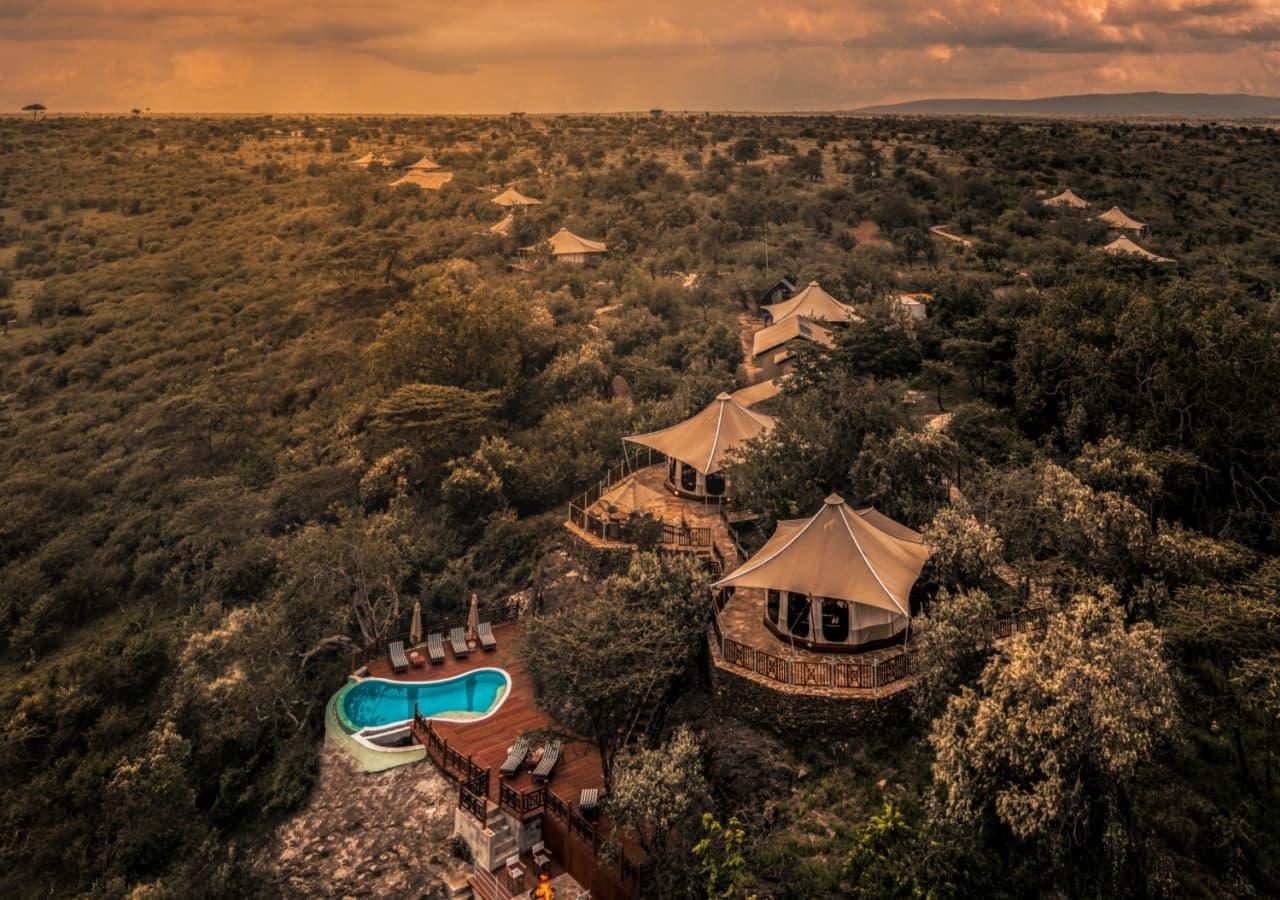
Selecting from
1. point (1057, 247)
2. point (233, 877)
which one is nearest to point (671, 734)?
point (233, 877)

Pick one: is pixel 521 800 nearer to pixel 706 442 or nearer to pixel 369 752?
pixel 369 752

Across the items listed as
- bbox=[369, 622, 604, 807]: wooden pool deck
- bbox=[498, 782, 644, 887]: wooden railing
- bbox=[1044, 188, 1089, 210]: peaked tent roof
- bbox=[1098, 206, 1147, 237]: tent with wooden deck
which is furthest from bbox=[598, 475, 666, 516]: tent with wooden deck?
bbox=[1044, 188, 1089, 210]: peaked tent roof

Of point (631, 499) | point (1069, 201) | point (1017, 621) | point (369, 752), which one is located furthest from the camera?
point (1069, 201)

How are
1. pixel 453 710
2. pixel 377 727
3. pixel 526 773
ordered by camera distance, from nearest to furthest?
pixel 526 773 < pixel 377 727 < pixel 453 710

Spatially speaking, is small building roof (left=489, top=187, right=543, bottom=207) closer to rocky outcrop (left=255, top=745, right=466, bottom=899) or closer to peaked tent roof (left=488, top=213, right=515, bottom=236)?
peaked tent roof (left=488, top=213, right=515, bottom=236)

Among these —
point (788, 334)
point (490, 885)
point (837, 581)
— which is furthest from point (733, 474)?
point (788, 334)

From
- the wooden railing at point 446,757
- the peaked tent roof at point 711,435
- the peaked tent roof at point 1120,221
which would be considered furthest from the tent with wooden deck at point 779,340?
the peaked tent roof at point 1120,221
